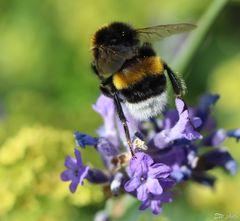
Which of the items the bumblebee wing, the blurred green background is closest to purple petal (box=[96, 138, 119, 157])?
the bumblebee wing

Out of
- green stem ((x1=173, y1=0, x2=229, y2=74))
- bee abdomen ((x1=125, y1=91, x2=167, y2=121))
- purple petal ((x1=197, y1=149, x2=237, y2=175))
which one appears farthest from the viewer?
green stem ((x1=173, y1=0, x2=229, y2=74))

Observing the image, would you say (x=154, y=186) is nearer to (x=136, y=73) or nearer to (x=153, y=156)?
(x=153, y=156)

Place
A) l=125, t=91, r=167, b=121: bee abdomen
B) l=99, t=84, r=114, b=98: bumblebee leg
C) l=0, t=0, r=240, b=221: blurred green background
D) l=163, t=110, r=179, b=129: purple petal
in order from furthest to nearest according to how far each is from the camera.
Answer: l=0, t=0, r=240, b=221: blurred green background < l=163, t=110, r=179, b=129: purple petal < l=99, t=84, r=114, b=98: bumblebee leg < l=125, t=91, r=167, b=121: bee abdomen

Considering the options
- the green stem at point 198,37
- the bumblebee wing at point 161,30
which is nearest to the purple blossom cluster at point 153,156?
the green stem at point 198,37

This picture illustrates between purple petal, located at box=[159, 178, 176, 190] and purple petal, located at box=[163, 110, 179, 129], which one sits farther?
purple petal, located at box=[163, 110, 179, 129]

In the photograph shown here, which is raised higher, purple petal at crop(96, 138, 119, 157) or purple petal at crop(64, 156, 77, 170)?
purple petal at crop(96, 138, 119, 157)

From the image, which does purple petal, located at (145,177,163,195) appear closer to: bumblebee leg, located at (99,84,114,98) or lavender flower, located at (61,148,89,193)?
lavender flower, located at (61,148,89,193)

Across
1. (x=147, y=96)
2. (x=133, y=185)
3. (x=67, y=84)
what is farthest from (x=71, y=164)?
(x=67, y=84)
